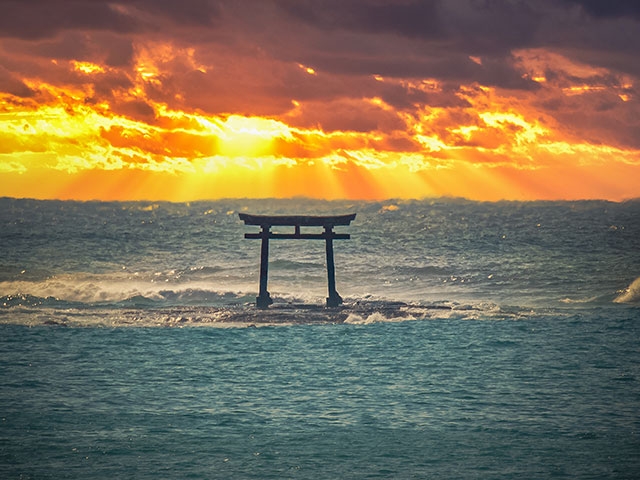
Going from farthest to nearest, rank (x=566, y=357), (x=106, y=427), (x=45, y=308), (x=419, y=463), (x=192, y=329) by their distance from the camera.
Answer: (x=45, y=308)
(x=192, y=329)
(x=566, y=357)
(x=106, y=427)
(x=419, y=463)

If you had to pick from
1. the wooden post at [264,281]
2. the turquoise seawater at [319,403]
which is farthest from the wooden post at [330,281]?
the turquoise seawater at [319,403]

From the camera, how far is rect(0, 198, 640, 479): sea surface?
46.8 ft

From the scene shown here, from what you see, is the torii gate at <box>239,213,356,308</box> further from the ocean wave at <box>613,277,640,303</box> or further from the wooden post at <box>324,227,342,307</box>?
the ocean wave at <box>613,277,640,303</box>

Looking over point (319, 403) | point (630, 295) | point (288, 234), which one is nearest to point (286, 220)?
point (288, 234)

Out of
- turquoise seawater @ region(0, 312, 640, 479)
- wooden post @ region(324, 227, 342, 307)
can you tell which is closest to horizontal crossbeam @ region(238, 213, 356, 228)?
wooden post @ region(324, 227, 342, 307)

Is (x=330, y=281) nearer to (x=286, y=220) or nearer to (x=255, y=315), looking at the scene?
(x=286, y=220)

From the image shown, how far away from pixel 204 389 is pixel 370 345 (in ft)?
22.8

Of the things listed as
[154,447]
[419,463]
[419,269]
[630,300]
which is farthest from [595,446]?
[419,269]

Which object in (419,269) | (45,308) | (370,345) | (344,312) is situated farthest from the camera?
(419,269)

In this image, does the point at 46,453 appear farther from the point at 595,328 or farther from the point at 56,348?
the point at 595,328

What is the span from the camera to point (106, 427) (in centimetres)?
1605

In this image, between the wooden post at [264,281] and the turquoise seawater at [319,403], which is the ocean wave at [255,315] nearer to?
the wooden post at [264,281]

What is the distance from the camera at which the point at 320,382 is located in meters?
19.8

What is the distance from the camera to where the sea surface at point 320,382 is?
14266 millimetres
